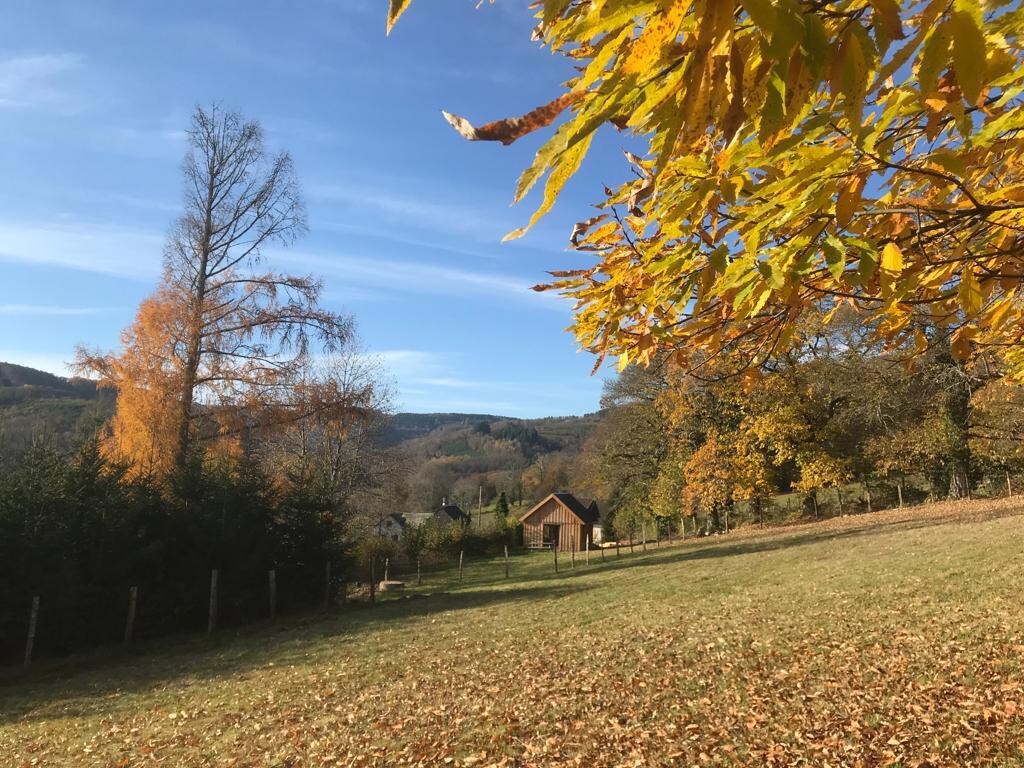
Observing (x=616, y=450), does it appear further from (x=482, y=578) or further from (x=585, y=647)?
(x=585, y=647)

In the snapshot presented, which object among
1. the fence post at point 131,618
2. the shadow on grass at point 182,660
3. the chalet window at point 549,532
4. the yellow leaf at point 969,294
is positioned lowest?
the chalet window at point 549,532

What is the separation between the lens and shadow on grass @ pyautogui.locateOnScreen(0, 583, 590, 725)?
27.4ft

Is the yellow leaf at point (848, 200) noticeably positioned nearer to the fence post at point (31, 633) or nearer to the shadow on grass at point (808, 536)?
the fence post at point (31, 633)

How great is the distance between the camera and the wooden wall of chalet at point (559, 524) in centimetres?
4350

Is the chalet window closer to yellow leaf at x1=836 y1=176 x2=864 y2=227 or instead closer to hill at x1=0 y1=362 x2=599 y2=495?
hill at x1=0 y1=362 x2=599 y2=495

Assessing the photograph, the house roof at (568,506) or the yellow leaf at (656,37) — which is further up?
the yellow leaf at (656,37)

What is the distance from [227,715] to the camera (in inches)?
260

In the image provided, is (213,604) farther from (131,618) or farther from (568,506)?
(568,506)

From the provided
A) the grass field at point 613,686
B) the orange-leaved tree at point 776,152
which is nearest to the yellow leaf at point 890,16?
the orange-leaved tree at point 776,152


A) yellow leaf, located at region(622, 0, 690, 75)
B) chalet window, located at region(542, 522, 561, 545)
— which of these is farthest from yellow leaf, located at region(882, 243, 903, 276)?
chalet window, located at region(542, 522, 561, 545)

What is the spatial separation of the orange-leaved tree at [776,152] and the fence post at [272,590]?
47.4ft

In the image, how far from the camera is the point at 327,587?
16.1 metres

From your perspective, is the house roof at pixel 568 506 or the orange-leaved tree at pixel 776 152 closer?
the orange-leaved tree at pixel 776 152

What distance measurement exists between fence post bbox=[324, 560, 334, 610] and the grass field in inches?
119
